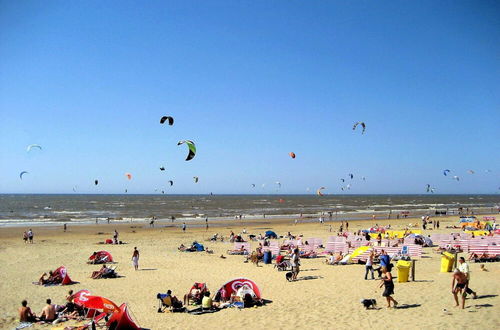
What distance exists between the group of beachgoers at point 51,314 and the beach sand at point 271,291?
0.32m

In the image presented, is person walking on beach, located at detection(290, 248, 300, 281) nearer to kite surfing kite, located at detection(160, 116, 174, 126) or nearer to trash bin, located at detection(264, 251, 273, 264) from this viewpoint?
trash bin, located at detection(264, 251, 273, 264)

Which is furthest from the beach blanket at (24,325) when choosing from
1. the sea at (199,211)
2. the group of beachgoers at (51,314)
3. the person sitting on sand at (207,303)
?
the sea at (199,211)

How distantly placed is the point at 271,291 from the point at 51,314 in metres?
5.92

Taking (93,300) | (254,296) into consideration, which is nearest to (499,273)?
(254,296)

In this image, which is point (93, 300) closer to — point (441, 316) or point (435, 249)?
point (441, 316)

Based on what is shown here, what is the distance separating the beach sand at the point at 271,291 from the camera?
8484mm

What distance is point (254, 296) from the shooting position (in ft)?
33.6

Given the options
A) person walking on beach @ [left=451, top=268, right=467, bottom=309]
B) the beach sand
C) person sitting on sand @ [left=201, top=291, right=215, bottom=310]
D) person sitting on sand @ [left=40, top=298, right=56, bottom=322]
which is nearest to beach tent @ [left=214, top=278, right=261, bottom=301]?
person sitting on sand @ [left=201, top=291, right=215, bottom=310]

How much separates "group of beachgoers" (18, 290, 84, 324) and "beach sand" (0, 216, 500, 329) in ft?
1.04

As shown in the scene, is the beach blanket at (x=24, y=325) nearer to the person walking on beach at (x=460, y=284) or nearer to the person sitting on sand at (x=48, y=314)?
the person sitting on sand at (x=48, y=314)

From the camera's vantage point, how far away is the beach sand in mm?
8484

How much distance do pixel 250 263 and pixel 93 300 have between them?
360 inches

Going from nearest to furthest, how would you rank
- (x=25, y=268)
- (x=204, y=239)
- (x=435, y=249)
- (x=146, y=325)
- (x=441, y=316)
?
(x=441, y=316) → (x=146, y=325) → (x=25, y=268) → (x=435, y=249) → (x=204, y=239)

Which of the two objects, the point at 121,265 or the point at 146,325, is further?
the point at 121,265
